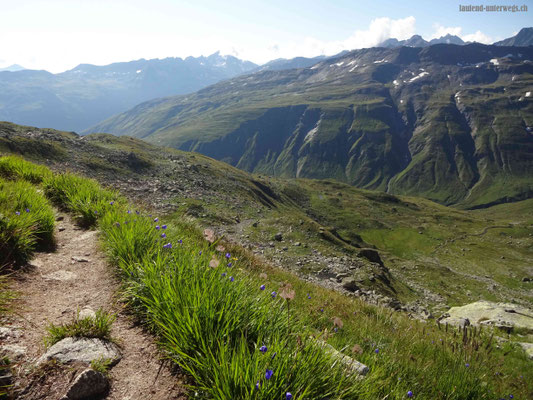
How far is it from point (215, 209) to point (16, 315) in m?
36.3

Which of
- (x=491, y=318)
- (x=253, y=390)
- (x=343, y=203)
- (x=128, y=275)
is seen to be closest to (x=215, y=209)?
(x=491, y=318)

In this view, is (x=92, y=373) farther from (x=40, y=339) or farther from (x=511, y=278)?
(x=511, y=278)

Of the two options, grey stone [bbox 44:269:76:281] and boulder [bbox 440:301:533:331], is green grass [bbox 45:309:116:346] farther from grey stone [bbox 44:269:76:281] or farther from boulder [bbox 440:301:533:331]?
boulder [bbox 440:301:533:331]

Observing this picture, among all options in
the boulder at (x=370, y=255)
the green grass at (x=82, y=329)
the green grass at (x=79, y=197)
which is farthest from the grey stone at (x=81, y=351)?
the boulder at (x=370, y=255)

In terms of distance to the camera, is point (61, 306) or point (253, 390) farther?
point (61, 306)

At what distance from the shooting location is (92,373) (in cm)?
285

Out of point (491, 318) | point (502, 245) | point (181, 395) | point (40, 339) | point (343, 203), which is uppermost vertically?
point (40, 339)

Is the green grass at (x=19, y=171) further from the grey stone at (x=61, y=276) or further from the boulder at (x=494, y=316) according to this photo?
the boulder at (x=494, y=316)

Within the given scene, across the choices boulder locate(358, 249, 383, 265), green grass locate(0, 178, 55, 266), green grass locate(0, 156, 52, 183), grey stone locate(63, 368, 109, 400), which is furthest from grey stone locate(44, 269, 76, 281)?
boulder locate(358, 249, 383, 265)

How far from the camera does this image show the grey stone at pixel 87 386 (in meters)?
2.75

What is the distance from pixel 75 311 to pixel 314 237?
1458 inches

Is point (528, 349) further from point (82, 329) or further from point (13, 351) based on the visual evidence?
point (13, 351)

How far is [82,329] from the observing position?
3598mm

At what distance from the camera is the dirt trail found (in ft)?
9.73
